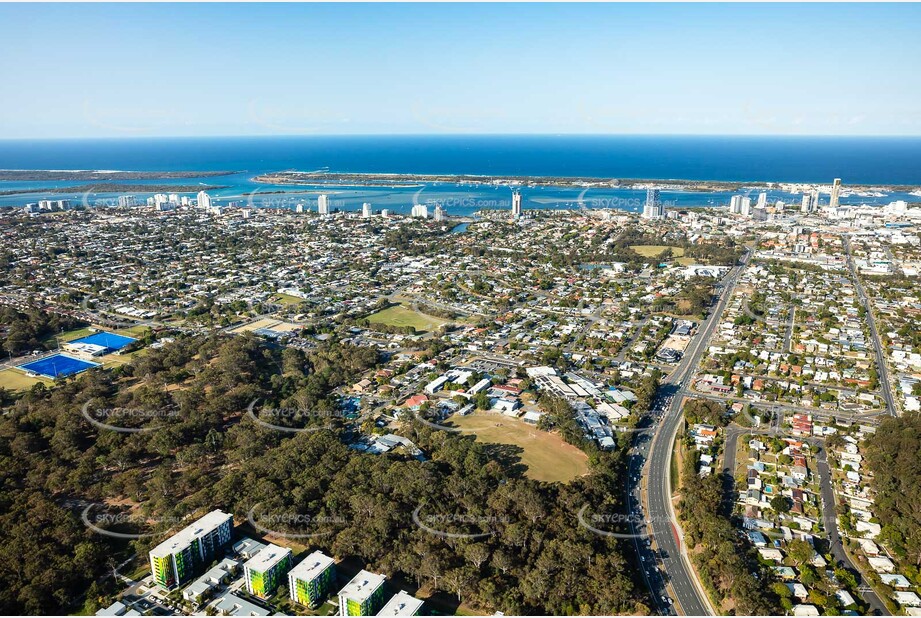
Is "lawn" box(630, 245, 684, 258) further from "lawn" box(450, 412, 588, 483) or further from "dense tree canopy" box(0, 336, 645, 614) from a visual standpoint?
"dense tree canopy" box(0, 336, 645, 614)

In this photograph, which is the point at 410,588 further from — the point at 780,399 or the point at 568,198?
the point at 568,198

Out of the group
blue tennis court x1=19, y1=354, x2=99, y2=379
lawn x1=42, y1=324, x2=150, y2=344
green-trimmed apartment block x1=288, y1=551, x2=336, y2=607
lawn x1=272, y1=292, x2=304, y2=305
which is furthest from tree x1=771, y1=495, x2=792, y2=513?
lawn x1=42, y1=324, x2=150, y2=344

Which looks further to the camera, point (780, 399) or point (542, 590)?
point (780, 399)

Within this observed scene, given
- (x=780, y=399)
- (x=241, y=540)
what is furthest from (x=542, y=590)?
(x=780, y=399)

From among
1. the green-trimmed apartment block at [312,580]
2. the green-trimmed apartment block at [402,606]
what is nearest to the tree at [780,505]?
the green-trimmed apartment block at [402,606]

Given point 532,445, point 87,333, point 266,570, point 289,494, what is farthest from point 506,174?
point 266,570

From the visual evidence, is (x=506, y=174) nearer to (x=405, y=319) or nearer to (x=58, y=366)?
(x=405, y=319)

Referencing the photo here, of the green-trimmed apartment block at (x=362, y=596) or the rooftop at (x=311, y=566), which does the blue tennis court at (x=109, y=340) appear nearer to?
the rooftop at (x=311, y=566)
